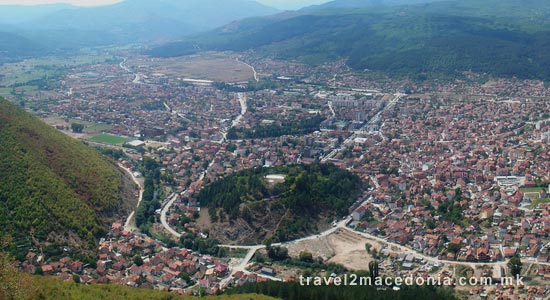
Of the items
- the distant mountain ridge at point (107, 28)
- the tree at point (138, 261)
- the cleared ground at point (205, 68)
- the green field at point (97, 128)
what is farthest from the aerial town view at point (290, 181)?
Result: the distant mountain ridge at point (107, 28)

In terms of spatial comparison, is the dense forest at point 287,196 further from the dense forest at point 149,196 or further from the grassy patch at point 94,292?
the grassy patch at point 94,292

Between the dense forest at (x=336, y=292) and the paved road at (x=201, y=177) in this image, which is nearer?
the dense forest at (x=336, y=292)

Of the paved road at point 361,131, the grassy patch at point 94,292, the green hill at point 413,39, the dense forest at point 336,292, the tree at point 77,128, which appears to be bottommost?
the paved road at point 361,131

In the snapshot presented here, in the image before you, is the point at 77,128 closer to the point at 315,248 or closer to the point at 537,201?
the point at 315,248

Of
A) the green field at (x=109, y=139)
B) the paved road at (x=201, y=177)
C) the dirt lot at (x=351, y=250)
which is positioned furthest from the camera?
the green field at (x=109, y=139)

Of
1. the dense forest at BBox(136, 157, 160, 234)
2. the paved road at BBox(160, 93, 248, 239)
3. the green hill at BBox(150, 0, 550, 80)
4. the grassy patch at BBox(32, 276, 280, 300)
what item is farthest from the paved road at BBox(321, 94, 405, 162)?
the grassy patch at BBox(32, 276, 280, 300)

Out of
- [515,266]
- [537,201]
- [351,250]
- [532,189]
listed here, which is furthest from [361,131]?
[515,266]
